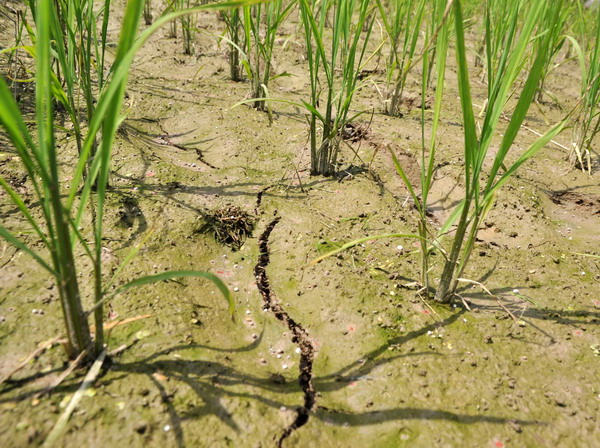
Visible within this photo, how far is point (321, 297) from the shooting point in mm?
1189

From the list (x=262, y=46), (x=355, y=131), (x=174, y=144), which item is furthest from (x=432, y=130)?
(x=174, y=144)

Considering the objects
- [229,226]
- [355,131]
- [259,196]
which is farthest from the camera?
[355,131]

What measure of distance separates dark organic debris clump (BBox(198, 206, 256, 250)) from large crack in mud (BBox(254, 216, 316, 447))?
0.06 meters

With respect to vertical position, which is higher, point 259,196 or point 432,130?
point 432,130

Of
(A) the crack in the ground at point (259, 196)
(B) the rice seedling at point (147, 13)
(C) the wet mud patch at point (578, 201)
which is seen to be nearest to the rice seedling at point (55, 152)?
(A) the crack in the ground at point (259, 196)

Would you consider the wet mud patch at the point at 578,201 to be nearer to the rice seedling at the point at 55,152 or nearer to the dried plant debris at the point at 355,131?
the dried plant debris at the point at 355,131

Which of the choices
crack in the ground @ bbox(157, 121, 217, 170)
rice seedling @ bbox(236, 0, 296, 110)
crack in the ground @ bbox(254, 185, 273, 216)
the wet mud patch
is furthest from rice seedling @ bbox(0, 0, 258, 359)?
the wet mud patch

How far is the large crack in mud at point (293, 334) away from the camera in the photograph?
0.86 m

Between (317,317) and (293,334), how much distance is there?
0.08 metres

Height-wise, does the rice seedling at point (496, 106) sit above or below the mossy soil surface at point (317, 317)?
above

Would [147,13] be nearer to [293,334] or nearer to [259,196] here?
[259,196]

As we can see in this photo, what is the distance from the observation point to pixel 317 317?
114 cm

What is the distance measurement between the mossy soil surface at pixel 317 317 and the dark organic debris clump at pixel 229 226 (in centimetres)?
2

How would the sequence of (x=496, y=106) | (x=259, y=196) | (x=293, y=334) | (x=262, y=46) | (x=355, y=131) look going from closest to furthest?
(x=496, y=106), (x=293, y=334), (x=259, y=196), (x=262, y=46), (x=355, y=131)
